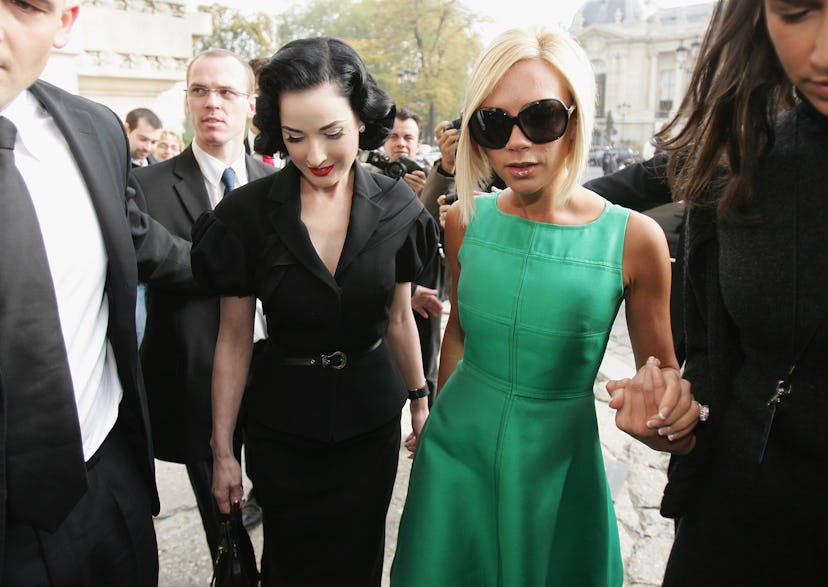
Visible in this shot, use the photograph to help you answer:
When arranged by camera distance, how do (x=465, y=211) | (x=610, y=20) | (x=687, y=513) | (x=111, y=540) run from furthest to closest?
(x=610, y=20), (x=465, y=211), (x=111, y=540), (x=687, y=513)

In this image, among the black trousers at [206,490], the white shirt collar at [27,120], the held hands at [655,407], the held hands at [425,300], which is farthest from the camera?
the held hands at [425,300]

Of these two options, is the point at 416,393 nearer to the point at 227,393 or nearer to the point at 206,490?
the point at 227,393

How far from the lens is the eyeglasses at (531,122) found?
1439mm

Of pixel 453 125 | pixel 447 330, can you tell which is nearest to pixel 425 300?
pixel 453 125

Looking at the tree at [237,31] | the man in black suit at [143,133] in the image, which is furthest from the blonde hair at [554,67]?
the tree at [237,31]

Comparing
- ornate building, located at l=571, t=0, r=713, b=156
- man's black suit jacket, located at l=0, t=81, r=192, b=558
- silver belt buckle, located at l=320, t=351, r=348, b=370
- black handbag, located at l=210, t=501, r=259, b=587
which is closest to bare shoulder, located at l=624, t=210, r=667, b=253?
silver belt buckle, located at l=320, t=351, r=348, b=370

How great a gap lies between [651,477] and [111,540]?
9.24ft

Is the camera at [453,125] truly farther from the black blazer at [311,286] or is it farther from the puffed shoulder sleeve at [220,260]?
the puffed shoulder sleeve at [220,260]

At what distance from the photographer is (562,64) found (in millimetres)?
1454

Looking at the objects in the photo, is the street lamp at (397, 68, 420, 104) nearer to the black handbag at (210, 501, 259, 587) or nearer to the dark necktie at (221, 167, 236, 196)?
the dark necktie at (221, 167, 236, 196)

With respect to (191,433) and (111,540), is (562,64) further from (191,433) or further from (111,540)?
(191,433)

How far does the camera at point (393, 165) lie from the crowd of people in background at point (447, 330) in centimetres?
156

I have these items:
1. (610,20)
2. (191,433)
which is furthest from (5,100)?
(610,20)

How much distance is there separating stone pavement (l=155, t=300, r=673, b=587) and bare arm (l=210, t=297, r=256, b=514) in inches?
41.3
